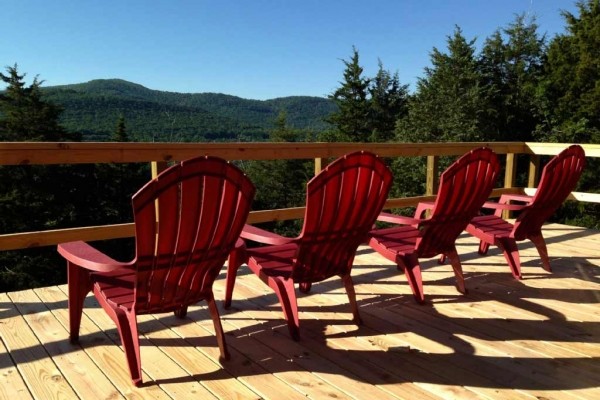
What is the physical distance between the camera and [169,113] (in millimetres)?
48250

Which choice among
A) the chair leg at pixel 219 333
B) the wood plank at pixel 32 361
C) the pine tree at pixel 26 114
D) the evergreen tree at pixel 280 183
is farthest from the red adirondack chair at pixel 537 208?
the evergreen tree at pixel 280 183

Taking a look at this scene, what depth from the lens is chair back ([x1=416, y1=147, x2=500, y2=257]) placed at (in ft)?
9.37

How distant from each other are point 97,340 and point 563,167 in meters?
3.22

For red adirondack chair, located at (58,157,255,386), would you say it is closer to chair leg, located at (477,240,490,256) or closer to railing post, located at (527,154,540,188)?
chair leg, located at (477,240,490,256)

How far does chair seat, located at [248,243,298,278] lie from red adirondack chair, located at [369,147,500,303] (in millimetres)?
656

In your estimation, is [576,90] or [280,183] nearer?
[576,90]

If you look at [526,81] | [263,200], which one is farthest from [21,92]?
[526,81]

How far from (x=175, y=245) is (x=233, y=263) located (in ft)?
2.95

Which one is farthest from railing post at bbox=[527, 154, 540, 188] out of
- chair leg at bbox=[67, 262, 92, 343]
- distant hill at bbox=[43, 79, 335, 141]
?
distant hill at bbox=[43, 79, 335, 141]

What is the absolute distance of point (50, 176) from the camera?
996 inches

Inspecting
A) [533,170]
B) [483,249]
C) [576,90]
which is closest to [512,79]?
[576,90]

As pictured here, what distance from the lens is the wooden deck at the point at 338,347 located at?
76.1 inches

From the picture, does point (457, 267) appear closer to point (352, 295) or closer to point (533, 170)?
point (352, 295)

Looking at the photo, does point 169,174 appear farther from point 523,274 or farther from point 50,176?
point 50,176
